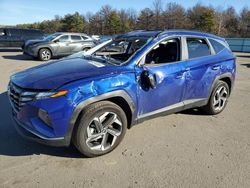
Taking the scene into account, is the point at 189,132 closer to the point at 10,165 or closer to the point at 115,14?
the point at 10,165

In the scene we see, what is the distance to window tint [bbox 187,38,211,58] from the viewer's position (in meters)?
4.43

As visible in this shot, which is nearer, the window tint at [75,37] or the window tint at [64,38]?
the window tint at [64,38]

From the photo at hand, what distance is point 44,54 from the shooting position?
14125mm

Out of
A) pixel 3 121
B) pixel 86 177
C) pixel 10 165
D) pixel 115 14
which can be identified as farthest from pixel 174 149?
pixel 115 14

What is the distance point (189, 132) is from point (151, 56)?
4.79 feet

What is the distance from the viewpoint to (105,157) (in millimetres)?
3484

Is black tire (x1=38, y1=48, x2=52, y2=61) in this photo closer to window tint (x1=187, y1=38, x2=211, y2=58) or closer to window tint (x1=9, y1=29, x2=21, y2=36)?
window tint (x1=9, y1=29, x2=21, y2=36)

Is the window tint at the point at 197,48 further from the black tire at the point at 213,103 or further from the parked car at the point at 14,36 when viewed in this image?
the parked car at the point at 14,36

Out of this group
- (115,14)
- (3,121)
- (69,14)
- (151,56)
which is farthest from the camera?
(69,14)

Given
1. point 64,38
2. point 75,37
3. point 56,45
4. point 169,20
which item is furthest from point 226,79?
point 169,20

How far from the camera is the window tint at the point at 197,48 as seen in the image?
14.5 ft

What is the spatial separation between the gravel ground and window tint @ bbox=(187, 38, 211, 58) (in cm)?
128

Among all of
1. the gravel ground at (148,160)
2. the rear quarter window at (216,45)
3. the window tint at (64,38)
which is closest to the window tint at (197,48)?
the rear quarter window at (216,45)

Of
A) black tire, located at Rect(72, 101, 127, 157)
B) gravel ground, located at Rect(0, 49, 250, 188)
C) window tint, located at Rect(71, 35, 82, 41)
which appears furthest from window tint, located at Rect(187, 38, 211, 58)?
window tint, located at Rect(71, 35, 82, 41)
